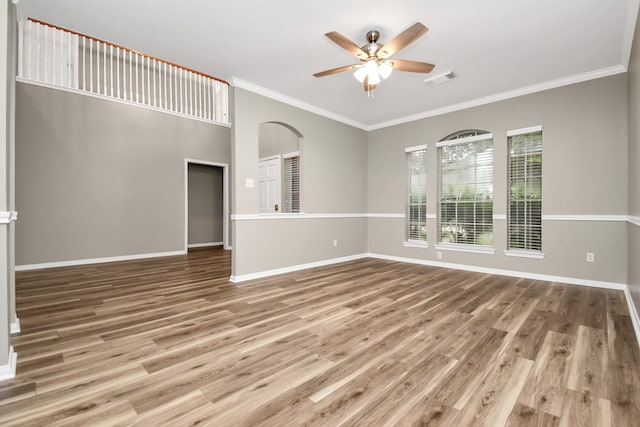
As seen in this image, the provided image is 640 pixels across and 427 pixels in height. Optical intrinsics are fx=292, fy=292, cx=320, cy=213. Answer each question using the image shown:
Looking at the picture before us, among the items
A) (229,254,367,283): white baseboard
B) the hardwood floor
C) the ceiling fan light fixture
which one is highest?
the ceiling fan light fixture

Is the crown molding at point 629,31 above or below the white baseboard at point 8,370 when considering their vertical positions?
above

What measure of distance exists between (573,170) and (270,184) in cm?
570

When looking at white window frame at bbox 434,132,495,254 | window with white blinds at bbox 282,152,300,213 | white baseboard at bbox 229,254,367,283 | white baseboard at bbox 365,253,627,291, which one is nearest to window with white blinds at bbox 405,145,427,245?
white window frame at bbox 434,132,495,254

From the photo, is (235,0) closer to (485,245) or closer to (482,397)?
(482,397)

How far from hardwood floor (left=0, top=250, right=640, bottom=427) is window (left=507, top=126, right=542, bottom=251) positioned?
3.21ft

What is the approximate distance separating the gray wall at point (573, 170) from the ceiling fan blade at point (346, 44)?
292 cm

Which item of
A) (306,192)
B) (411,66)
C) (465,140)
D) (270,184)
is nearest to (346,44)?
(411,66)

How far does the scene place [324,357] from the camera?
79.7 inches

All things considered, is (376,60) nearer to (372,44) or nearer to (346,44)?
(372,44)

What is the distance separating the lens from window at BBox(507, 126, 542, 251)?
4312mm

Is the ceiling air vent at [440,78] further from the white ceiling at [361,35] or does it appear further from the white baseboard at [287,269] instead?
the white baseboard at [287,269]

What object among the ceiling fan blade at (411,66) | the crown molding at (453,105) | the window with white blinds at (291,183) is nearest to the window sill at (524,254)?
the crown molding at (453,105)

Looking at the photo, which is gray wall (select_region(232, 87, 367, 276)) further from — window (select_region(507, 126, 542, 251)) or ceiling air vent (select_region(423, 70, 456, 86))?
window (select_region(507, 126, 542, 251))

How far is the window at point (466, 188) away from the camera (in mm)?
4758
